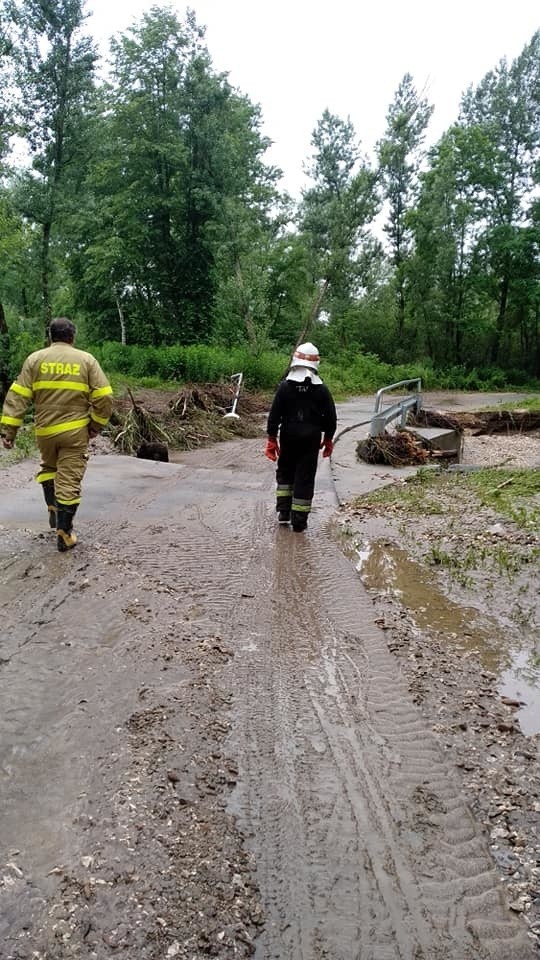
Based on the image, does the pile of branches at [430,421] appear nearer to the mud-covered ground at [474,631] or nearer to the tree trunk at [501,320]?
the mud-covered ground at [474,631]

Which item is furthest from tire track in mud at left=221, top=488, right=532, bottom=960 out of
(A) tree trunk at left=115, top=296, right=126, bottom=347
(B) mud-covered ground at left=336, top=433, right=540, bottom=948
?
(A) tree trunk at left=115, top=296, right=126, bottom=347

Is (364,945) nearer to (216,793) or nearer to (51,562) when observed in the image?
(216,793)

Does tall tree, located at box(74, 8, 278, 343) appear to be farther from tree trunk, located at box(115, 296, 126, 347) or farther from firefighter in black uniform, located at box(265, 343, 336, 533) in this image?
firefighter in black uniform, located at box(265, 343, 336, 533)

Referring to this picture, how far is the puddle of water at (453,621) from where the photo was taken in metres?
3.74

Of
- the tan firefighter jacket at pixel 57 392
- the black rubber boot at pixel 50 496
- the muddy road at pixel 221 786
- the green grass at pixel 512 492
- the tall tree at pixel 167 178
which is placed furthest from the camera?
the tall tree at pixel 167 178

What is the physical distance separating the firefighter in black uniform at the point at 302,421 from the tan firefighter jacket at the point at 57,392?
191 cm

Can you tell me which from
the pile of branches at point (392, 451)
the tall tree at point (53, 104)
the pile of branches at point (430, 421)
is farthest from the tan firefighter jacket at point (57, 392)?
the tall tree at point (53, 104)

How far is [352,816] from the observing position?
2.53 metres

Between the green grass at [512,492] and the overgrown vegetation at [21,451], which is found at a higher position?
the green grass at [512,492]

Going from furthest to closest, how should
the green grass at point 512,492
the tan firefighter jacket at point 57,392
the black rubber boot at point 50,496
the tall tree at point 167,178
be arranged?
the tall tree at point 167,178 → the green grass at point 512,492 → the black rubber boot at point 50,496 → the tan firefighter jacket at point 57,392

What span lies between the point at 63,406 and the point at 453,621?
3775 millimetres

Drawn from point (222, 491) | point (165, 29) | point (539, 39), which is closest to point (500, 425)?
point (222, 491)

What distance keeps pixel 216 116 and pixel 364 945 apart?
96.5 ft

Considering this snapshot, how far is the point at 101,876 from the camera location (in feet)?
7.02
